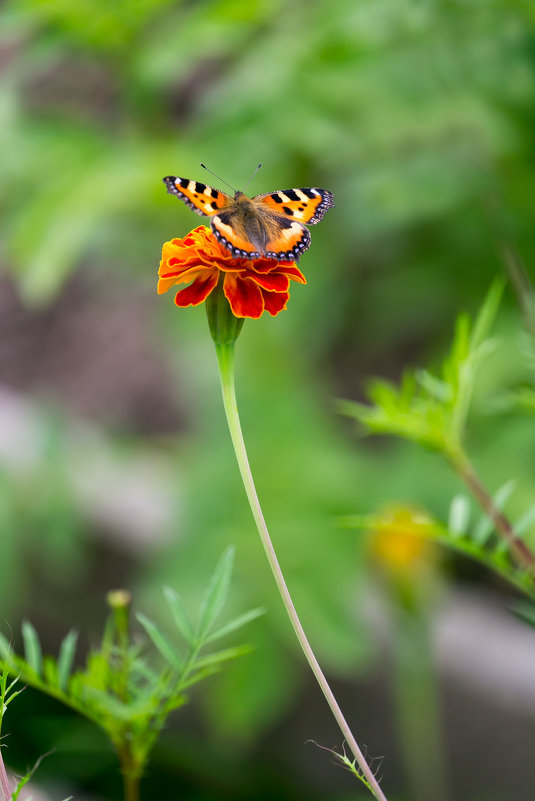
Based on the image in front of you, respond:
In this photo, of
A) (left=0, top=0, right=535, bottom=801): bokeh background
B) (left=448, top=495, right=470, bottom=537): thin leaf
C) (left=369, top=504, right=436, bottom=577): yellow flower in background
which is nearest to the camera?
(left=448, top=495, right=470, bottom=537): thin leaf

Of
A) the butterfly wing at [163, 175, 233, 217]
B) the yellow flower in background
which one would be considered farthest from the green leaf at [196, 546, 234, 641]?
the yellow flower in background

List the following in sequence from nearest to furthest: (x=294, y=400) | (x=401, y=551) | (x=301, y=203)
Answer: (x=301, y=203)
(x=401, y=551)
(x=294, y=400)

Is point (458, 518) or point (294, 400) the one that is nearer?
point (458, 518)

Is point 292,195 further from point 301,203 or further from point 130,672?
A: point 130,672

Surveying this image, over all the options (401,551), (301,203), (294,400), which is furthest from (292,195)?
(294,400)

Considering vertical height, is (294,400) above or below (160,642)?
above

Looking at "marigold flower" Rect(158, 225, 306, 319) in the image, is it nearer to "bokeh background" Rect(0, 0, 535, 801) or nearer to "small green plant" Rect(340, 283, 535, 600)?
"small green plant" Rect(340, 283, 535, 600)

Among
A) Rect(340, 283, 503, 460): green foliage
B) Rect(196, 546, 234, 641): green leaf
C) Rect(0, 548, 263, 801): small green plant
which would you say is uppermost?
Rect(340, 283, 503, 460): green foliage
